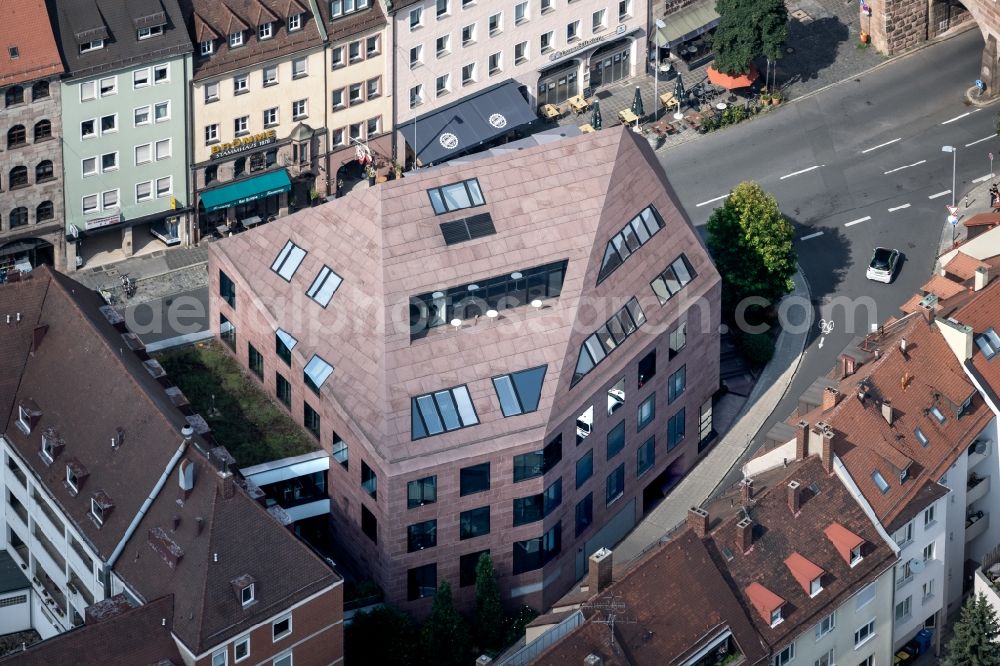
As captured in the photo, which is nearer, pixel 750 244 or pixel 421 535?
pixel 421 535

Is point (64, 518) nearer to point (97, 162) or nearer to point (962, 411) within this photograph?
point (97, 162)

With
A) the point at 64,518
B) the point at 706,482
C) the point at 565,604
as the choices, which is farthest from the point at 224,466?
the point at 706,482

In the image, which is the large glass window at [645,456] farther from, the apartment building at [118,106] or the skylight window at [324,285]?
the apartment building at [118,106]

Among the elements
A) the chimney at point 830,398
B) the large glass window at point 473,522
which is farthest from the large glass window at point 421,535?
the chimney at point 830,398

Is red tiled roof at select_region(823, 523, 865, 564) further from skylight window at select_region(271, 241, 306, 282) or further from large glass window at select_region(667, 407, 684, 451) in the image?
skylight window at select_region(271, 241, 306, 282)

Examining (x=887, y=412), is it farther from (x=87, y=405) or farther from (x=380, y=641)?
(x=87, y=405)

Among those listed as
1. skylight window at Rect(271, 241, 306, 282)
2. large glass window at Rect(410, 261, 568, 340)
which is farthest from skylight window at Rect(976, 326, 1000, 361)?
skylight window at Rect(271, 241, 306, 282)

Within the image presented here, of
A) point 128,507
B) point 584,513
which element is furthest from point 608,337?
point 128,507
